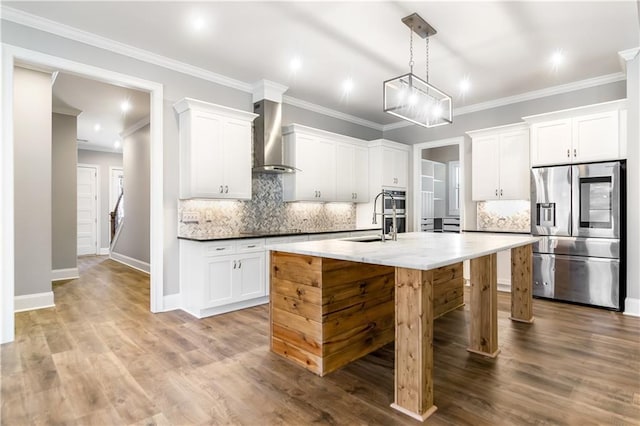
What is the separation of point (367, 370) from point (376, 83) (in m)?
3.87

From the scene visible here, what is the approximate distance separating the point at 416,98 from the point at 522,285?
2.33m

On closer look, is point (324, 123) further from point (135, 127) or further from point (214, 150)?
point (135, 127)

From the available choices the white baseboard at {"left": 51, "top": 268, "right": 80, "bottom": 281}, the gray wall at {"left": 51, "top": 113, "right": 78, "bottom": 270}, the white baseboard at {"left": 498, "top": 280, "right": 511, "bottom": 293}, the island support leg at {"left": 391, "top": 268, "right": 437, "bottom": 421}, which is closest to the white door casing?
the gray wall at {"left": 51, "top": 113, "right": 78, "bottom": 270}

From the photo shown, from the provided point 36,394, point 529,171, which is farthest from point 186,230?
point 529,171

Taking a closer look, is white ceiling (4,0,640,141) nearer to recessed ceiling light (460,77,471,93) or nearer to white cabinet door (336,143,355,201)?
recessed ceiling light (460,77,471,93)


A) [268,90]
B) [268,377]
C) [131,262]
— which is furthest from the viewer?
[131,262]

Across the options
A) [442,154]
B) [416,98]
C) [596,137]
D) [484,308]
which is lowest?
[484,308]

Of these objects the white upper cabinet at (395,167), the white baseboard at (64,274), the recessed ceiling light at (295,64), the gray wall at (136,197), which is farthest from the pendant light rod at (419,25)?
the white baseboard at (64,274)

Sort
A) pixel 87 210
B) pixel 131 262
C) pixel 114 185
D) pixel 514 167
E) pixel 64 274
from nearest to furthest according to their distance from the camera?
1. pixel 514 167
2. pixel 64 274
3. pixel 131 262
4. pixel 87 210
5. pixel 114 185

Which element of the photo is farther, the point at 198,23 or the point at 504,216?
the point at 504,216

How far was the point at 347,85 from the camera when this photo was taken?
494cm

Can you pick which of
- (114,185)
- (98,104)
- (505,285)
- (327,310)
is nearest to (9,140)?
(98,104)

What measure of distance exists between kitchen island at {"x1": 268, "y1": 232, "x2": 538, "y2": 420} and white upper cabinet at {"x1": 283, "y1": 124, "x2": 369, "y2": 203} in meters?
2.53

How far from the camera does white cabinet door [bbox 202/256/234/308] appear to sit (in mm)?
3838
